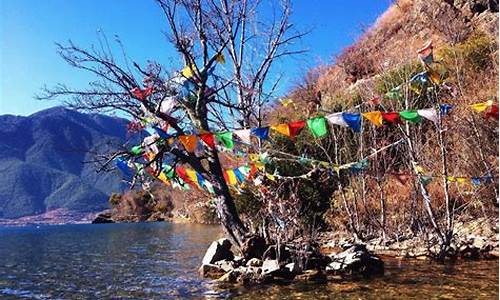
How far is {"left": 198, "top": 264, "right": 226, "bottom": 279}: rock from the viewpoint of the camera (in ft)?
44.9

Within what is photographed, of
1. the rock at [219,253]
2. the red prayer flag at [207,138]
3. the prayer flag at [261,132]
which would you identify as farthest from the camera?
the rock at [219,253]

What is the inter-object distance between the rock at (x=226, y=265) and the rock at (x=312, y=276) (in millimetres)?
1879

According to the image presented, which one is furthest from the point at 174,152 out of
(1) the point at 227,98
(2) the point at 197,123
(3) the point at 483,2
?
(3) the point at 483,2

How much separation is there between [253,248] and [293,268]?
1547 millimetres

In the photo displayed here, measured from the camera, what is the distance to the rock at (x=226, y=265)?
1343 centimetres

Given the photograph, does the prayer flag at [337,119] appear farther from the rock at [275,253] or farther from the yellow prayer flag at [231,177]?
the yellow prayer flag at [231,177]

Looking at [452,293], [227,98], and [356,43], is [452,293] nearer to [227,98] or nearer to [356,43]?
[227,98]

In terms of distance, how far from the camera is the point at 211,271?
14008 mm

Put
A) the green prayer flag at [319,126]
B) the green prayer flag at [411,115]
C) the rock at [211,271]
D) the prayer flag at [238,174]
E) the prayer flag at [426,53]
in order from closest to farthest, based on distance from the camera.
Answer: the green prayer flag at [411,115] < the green prayer flag at [319,126] < the prayer flag at [426,53] < the rock at [211,271] < the prayer flag at [238,174]

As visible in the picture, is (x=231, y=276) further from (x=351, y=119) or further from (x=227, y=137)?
(x=351, y=119)

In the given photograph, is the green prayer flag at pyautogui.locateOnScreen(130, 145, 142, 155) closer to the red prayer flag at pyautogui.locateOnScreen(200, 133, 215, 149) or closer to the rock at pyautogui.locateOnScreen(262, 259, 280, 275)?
the red prayer flag at pyautogui.locateOnScreen(200, 133, 215, 149)

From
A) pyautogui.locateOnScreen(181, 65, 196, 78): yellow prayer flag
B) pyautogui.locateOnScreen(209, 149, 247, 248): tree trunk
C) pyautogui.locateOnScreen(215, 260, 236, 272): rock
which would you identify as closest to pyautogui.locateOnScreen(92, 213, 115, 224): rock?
pyautogui.locateOnScreen(209, 149, 247, 248): tree trunk

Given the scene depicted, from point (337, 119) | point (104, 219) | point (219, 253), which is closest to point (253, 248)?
point (219, 253)

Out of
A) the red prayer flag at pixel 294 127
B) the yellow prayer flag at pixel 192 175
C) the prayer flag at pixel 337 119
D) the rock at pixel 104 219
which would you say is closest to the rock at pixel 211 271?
Result: the yellow prayer flag at pixel 192 175
